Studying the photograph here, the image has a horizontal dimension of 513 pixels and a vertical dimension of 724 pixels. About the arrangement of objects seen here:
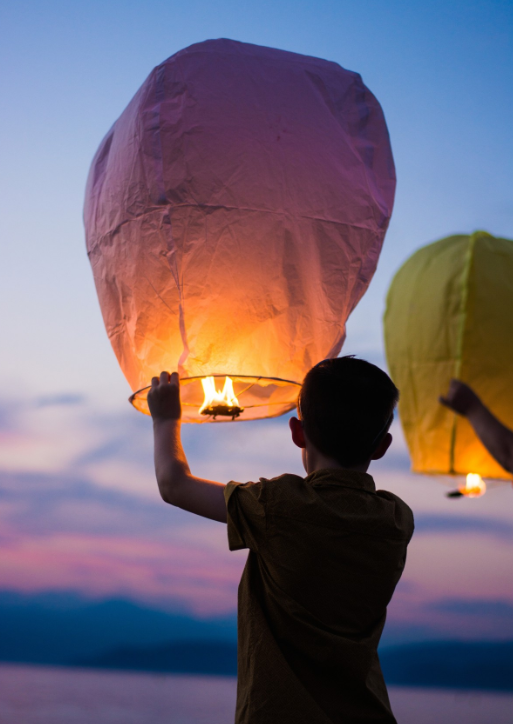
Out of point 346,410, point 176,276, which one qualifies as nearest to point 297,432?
point 346,410

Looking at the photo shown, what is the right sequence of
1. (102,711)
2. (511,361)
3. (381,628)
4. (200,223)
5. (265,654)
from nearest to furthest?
1. (265,654)
2. (381,628)
3. (200,223)
4. (511,361)
5. (102,711)

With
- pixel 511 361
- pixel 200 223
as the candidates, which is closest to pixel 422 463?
pixel 511 361

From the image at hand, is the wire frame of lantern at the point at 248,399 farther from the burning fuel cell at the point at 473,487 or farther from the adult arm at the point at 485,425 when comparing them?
the burning fuel cell at the point at 473,487

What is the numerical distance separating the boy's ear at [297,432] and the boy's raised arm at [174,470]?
6.8 inches

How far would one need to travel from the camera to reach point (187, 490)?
3.90ft

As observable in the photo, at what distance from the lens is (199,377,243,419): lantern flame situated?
1695 millimetres

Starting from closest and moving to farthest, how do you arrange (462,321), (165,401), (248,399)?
(165,401) → (248,399) → (462,321)

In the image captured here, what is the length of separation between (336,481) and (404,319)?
1752mm

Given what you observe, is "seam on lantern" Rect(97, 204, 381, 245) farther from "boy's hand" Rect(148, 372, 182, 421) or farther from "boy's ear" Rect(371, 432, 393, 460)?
"boy's ear" Rect(371, 432, 393, 460)

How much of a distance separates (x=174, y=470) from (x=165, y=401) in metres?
0.20

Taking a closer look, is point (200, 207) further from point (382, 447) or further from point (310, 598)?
point (310, 598)

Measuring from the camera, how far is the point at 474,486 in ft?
9.04

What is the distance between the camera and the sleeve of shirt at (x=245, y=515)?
3.71 feet

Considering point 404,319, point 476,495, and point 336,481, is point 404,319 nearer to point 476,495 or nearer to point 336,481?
point 476,495
